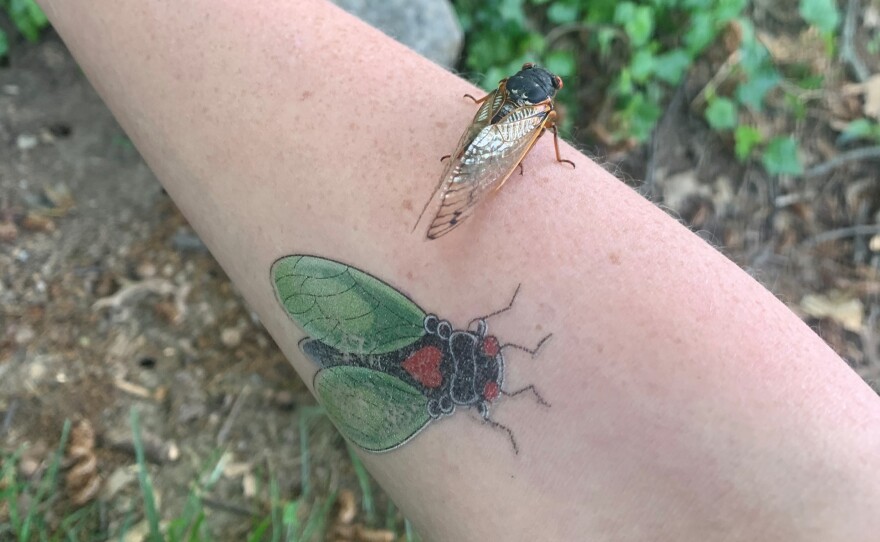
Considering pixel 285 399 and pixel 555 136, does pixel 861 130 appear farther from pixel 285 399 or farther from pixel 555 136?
pixel 285 399

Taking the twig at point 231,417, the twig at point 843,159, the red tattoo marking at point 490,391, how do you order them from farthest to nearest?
the twig at point 843,159, the twig at point 231,417, the red tattoo marking at point 490,391

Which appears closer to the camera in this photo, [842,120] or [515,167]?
[515,167]

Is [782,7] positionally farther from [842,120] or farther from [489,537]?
[489,537]

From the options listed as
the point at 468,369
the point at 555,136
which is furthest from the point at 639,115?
the point at 468,369

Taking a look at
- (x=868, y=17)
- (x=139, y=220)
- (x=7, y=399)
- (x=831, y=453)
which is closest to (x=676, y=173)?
(x=868, y=17)

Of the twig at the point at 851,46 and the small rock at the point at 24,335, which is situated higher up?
the twig at the point at 851,46

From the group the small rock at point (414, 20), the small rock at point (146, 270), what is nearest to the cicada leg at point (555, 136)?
the small rock at point (414, 20)

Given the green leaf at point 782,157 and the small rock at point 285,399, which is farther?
the green leaf at point 782,157

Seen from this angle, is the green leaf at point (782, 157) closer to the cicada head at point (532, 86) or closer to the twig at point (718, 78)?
the twig at point (718, 78)
